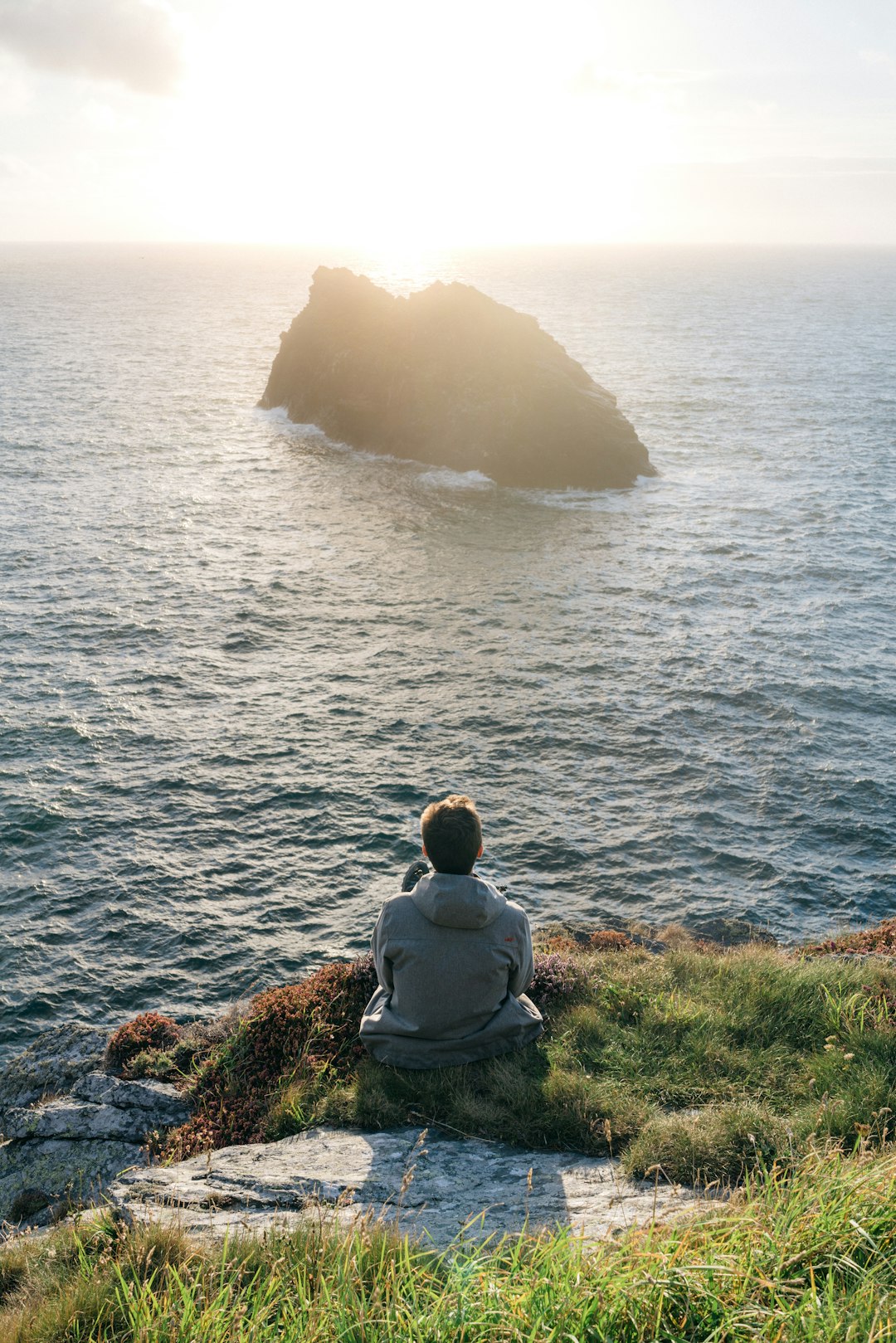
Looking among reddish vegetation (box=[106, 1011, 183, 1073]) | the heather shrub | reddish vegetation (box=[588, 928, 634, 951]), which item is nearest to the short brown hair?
the heather shrub

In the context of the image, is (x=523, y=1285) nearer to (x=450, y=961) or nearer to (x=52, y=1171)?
(x=450, y=961)

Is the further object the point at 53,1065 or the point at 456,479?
the point at 456,479

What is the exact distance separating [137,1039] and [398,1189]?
6820 mm

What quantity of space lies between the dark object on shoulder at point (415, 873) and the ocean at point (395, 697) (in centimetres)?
1115

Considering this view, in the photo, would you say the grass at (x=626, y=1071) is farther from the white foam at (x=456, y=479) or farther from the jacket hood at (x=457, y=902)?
the white foam at (x=456, y=479)

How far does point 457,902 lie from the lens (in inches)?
327

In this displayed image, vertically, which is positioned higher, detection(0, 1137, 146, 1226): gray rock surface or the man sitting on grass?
the man sitting on grass

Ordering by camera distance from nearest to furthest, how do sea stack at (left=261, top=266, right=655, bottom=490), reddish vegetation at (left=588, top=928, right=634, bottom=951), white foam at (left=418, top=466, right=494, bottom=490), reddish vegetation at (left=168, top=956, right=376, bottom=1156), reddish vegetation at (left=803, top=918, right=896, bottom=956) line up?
1. reddish vegetation at (left=168, top=956, right=376, bottom=1156)
2. reddish vegetation at (left=803, top=918, right=896, bottom=956)
3. reddish vegetation at (left=588, top=928, right=634, bottom=951)
4. white foam at (left=418, top=466, right=494, bottom=490)
5. sea stack at (left=261, top=266, right=655, bottom=490)

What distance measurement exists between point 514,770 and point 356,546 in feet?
69.8

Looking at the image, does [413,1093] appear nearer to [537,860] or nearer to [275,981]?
[275,981]

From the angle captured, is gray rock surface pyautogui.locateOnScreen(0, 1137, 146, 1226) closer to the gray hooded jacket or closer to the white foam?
the gray hooded jacket

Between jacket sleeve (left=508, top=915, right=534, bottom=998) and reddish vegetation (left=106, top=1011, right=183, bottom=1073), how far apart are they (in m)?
6.08

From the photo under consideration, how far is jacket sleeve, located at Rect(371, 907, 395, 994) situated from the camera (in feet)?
28.5

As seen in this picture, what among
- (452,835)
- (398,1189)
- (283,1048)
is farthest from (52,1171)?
(452,835)
